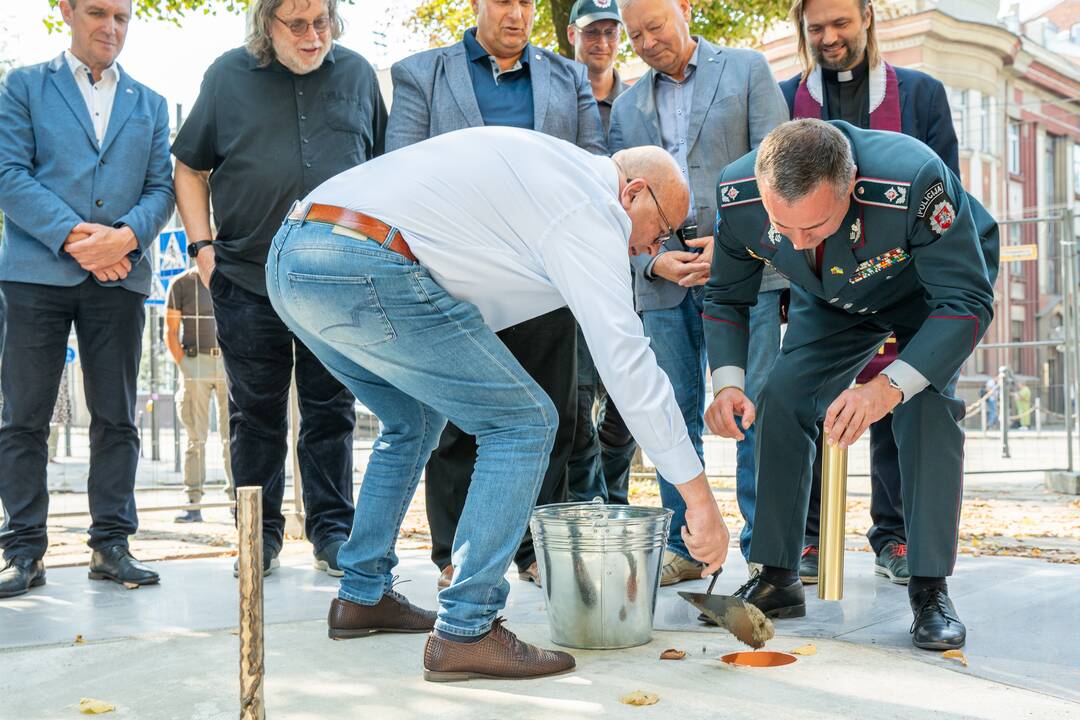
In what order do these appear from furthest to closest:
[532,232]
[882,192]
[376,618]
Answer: [376,618] → [882,192] → [532,232]

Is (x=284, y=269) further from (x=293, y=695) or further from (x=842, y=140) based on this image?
(x=842, y=140)

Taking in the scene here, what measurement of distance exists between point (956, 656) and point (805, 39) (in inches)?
95.3

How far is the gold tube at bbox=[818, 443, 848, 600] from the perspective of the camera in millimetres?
3053

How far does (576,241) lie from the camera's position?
8.56ft

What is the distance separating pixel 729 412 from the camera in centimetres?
336

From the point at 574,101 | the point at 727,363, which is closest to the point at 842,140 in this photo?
the point at 727,363

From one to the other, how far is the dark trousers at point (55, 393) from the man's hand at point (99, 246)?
13 centimetres

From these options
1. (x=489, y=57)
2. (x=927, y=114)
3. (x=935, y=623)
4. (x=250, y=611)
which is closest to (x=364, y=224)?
(x=250, y=611)

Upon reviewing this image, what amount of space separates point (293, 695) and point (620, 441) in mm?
2326

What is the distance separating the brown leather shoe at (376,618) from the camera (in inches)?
127

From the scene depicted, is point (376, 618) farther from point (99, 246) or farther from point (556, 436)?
point (99, 246)

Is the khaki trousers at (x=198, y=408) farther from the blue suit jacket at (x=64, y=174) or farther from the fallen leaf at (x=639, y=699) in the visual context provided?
the fallen leaf at (x=639, y=699)

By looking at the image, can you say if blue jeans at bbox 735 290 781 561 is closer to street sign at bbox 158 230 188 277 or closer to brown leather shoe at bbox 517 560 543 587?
brown leather shoe at bbox 517 560 543 587

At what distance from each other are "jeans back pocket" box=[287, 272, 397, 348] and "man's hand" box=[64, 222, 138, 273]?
1.64 m
